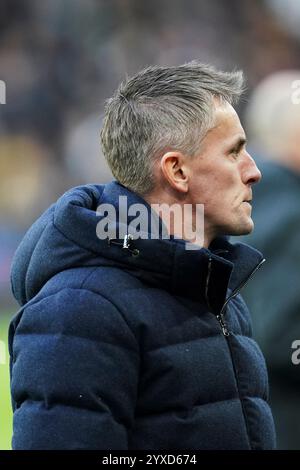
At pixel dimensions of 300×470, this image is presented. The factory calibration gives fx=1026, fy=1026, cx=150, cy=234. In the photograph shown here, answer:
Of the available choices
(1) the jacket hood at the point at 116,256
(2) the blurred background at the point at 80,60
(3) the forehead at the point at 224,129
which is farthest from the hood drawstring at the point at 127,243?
(2) the blurred background at the point at 80,60

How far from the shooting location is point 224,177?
103 inches

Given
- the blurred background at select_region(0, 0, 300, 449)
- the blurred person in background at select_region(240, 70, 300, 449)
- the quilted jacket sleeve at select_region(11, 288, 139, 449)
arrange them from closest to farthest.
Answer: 1. the quilted jacket sleeve at select_region(11, 288, 139, 449)
2. the blurred person in background at select_region(240, 70, 300, 449)
3. the blurred background at select_region(0, 0, 300, 449)

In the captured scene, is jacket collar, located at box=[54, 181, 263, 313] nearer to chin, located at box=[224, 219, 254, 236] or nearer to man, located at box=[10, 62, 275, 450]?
man, located at box=[10, 62, 275, 450]

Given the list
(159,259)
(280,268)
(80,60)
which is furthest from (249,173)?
(80,60)

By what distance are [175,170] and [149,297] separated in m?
0.36

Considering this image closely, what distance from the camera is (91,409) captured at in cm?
227

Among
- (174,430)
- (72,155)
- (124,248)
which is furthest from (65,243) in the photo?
(72,155)

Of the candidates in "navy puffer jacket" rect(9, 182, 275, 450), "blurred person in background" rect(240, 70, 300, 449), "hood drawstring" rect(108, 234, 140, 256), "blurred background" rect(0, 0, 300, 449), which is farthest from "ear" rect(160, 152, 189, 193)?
"blurred background" rect(0, 0, 300, 449)

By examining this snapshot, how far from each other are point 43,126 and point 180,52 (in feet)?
5.16

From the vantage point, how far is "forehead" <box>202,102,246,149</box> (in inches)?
103

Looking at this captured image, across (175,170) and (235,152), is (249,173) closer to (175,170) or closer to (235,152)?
(235,152)

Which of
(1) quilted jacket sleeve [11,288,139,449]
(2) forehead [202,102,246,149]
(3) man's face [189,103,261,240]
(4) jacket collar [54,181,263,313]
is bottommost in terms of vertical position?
(1) quilted jacket sleeve [11,288,139,449]

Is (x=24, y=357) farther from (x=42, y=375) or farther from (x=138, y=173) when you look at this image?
(x=138, y=173)

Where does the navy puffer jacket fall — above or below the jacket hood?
below
